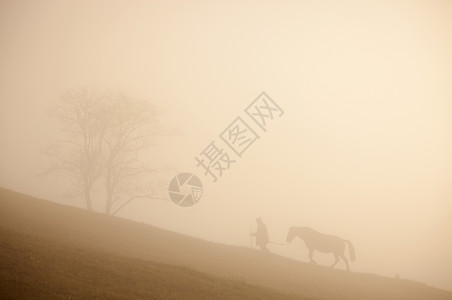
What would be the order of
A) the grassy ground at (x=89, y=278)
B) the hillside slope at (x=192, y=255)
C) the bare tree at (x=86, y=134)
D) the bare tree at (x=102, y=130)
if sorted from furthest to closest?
the bare tree at (x=102, y=130) → the bare tree at (x=86, y=134) → the hillside slope at (x=192, y=255) → the grassy ground at (x=89, y=278)

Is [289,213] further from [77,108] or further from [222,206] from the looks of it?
[77,108]

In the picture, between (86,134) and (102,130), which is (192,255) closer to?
(102,130)

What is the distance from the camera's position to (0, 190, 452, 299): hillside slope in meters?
17.7

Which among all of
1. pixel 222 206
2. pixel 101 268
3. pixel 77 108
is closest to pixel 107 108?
pixel 77 108

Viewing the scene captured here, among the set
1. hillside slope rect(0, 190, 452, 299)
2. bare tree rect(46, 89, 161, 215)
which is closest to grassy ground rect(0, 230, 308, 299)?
hillside slope rect(0, 190, 452, 299)

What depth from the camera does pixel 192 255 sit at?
22.5 meters

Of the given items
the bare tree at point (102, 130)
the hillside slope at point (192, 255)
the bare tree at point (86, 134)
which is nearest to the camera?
the hillside slope at point (192, 255)

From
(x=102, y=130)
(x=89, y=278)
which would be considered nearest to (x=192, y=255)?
(x=89, y=278)

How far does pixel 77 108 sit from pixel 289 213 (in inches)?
3555

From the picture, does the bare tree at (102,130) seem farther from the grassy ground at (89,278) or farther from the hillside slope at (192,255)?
the grassy ground at (89,278)

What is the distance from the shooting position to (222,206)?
10862 centimetres

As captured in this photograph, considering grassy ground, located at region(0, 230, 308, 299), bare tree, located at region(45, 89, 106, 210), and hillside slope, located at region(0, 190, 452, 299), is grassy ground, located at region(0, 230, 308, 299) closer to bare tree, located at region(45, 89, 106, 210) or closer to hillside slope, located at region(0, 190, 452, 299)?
hillside slope, located at region(0, 190, 452, 299)

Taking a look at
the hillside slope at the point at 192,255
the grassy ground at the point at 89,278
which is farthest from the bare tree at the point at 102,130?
the grassy ground at the point at 89,278

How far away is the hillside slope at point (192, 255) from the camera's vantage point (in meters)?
17.7
